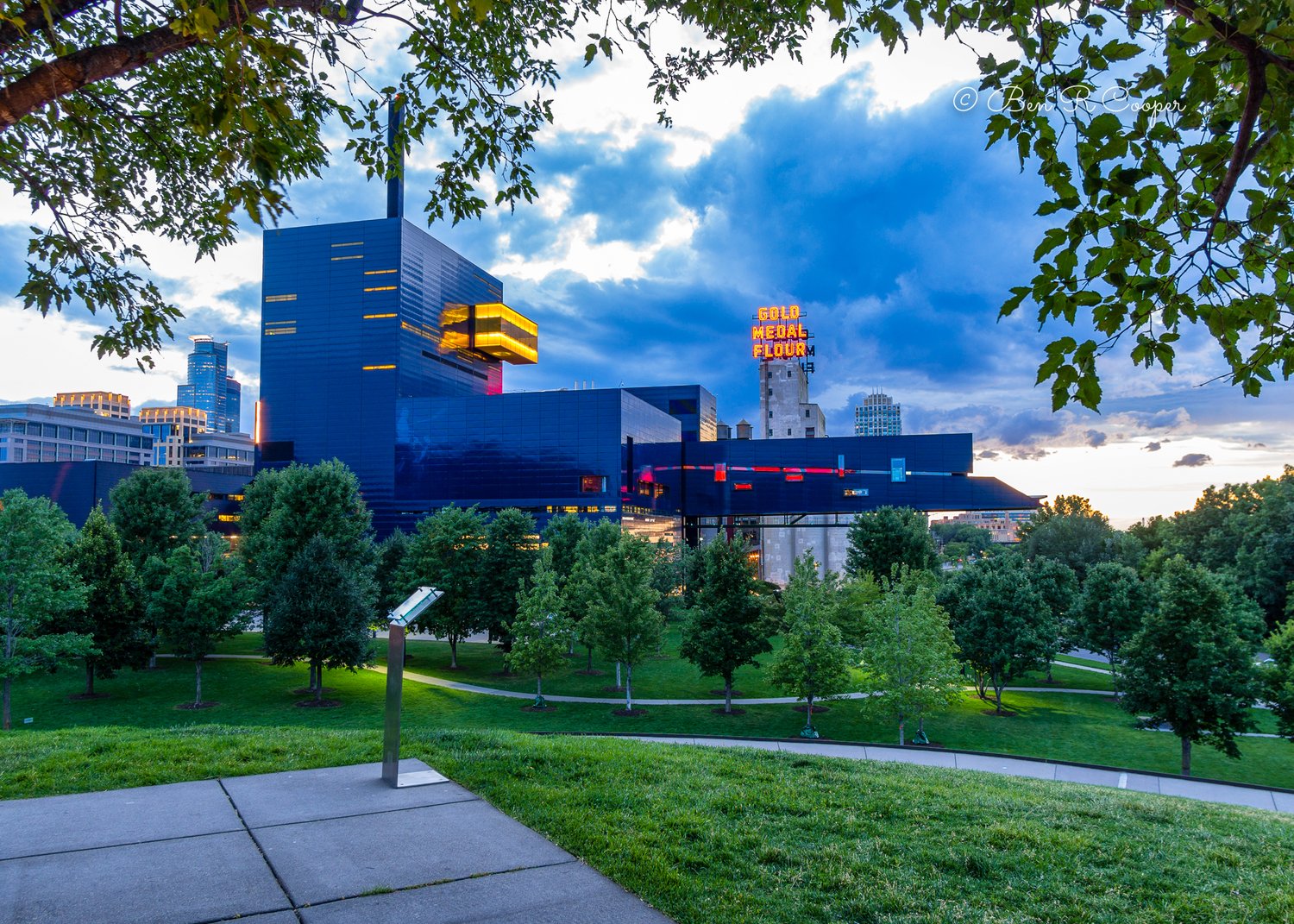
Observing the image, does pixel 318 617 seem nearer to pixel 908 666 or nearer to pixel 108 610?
pixel 108 610

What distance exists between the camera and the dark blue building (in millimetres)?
96062

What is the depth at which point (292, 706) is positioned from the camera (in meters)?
34.3

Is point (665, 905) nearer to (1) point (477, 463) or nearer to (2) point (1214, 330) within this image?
(2) point (1214, 330)

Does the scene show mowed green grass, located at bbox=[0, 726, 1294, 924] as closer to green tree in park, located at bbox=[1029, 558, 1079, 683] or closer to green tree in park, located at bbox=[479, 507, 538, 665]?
green tree in park, located at bbox=[479, 507, 538, 665]

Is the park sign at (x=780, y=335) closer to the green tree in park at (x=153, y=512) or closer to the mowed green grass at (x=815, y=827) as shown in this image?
the green tree in park at (x=153, y=512)

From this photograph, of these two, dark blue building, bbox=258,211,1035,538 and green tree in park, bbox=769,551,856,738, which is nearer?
green tree in park, bbox=769,551,856,738

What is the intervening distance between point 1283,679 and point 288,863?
30.9 meters

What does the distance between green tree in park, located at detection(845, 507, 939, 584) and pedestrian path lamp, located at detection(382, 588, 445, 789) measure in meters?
44.2

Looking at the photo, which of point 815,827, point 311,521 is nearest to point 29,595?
point 311,521

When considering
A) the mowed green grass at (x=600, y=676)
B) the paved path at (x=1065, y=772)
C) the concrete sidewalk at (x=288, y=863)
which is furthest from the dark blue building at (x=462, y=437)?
the concrete sidewalk at (x=288, y=863)

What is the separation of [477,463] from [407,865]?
96.4 metres

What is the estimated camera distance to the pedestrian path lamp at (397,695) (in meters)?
8.76

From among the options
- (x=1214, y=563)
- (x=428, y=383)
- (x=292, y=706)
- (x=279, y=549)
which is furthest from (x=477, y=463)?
(x=1214, y=563)

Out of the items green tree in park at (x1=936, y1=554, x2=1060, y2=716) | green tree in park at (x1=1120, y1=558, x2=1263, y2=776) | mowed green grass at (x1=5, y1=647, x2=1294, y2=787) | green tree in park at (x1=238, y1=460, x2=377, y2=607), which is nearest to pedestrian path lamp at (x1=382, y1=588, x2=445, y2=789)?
mowed green grass at (x1=5, y1=647, x2=1294, y2=787)
